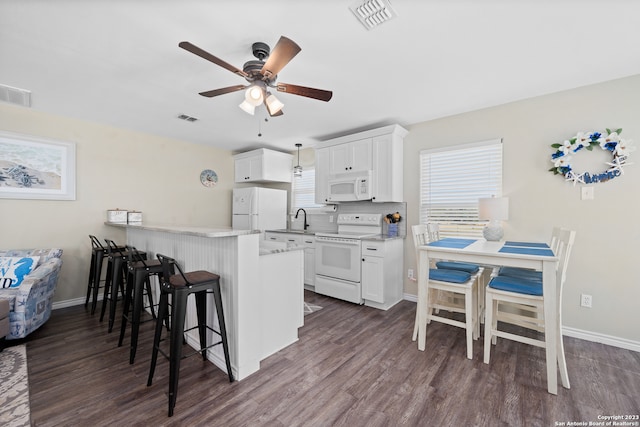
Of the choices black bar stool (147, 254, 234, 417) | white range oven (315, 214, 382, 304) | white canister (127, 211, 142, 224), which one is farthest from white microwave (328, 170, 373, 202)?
white canister (127, 211, 142, 224)

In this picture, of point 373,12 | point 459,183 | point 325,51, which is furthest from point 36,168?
point 459,183

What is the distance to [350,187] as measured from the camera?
3955 millimetres

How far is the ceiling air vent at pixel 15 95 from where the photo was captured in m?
2.68

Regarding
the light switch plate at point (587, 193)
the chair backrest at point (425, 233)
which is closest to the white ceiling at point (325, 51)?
the light switch plate at point (587, 193)

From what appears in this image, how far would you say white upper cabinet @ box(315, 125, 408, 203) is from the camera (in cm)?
364

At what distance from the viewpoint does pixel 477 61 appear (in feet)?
7.46

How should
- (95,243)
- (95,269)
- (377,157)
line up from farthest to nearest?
(377,157) < (95,243) < (95,269)

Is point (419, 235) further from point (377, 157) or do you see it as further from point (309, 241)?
point (309, 241)

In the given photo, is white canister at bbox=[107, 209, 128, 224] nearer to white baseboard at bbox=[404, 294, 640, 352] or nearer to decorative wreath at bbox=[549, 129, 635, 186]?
decorative wreath at bbox=[549, 129, 635, 186]

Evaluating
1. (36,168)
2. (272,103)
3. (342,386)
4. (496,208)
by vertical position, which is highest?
(272,103)

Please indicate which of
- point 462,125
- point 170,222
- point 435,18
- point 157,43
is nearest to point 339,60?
point 435,18

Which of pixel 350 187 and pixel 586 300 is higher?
pixel 350 187

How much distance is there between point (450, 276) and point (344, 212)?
229 centimetres

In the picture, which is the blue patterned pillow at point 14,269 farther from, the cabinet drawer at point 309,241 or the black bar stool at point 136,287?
the cabinet drawer at point 309,241
